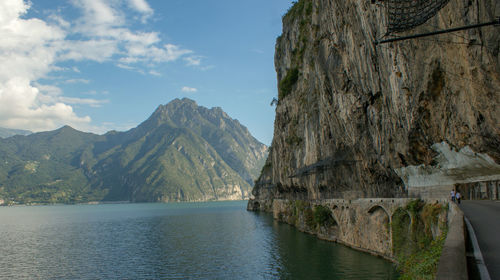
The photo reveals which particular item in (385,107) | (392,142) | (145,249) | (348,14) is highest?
(348,14)

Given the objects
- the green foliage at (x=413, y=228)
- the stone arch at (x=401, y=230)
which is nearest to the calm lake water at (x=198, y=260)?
the stone arch at (x=401, y=230)

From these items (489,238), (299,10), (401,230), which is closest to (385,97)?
(401,230)

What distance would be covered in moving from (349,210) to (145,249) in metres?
30.6

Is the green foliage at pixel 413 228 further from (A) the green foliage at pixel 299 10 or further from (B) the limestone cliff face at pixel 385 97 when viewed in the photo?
(A) the green foliage at pixel 299 10

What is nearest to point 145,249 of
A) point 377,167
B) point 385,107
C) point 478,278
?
point 377,167

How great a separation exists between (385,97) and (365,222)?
1329 cm

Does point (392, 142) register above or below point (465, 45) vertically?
below

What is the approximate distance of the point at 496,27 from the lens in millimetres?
18734

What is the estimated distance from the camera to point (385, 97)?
108 feet

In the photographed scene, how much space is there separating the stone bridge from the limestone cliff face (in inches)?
190

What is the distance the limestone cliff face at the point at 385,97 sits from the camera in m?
21.5

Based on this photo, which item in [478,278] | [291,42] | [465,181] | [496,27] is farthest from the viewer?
[291,42]

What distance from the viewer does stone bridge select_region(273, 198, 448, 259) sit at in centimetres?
3238

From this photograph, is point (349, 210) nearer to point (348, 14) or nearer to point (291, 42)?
point (348, 14)
